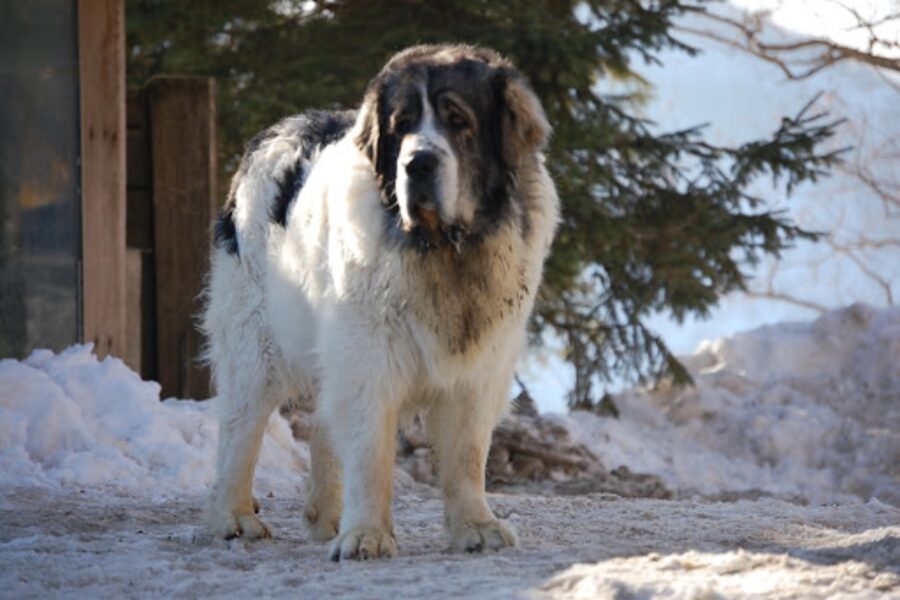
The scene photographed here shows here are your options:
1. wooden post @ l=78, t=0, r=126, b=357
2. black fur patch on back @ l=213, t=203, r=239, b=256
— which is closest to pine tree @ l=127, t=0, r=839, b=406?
wooden post @ l=78, t=0, r=126, b=357

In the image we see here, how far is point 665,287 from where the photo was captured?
1327 cm

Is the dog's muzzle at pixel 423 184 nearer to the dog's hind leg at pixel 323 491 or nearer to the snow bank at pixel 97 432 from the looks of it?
the dog's hind leg at pixel 323 491

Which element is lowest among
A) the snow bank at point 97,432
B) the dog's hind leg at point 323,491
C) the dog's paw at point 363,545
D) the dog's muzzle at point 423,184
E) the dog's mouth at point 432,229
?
the dog's paw at point 363,545

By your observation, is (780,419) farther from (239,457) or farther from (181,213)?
(239,457)

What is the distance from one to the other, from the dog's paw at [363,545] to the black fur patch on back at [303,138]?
151 cm

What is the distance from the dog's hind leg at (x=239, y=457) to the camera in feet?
21.0

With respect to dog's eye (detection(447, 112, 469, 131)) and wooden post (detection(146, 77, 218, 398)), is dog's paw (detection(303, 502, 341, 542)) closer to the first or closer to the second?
dog's eye (detection(447, 112, 469, 131))

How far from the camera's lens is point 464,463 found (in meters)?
5.82

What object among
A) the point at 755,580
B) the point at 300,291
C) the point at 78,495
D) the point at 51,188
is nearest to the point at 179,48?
the point at 51,188

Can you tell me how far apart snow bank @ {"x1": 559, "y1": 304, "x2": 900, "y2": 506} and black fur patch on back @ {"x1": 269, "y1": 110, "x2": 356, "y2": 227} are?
5.54 meters

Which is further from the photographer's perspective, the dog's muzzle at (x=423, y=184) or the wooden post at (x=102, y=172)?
the wooden post at (x=102, y=172)

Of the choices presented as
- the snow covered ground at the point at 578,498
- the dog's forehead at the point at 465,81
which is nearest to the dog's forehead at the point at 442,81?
the dog's forehead at the point at 465,81

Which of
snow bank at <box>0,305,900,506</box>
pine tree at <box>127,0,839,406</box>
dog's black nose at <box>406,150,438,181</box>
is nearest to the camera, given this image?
dog's black nose at <box>406,150,438,181</box>

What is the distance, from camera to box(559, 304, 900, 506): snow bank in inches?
483
